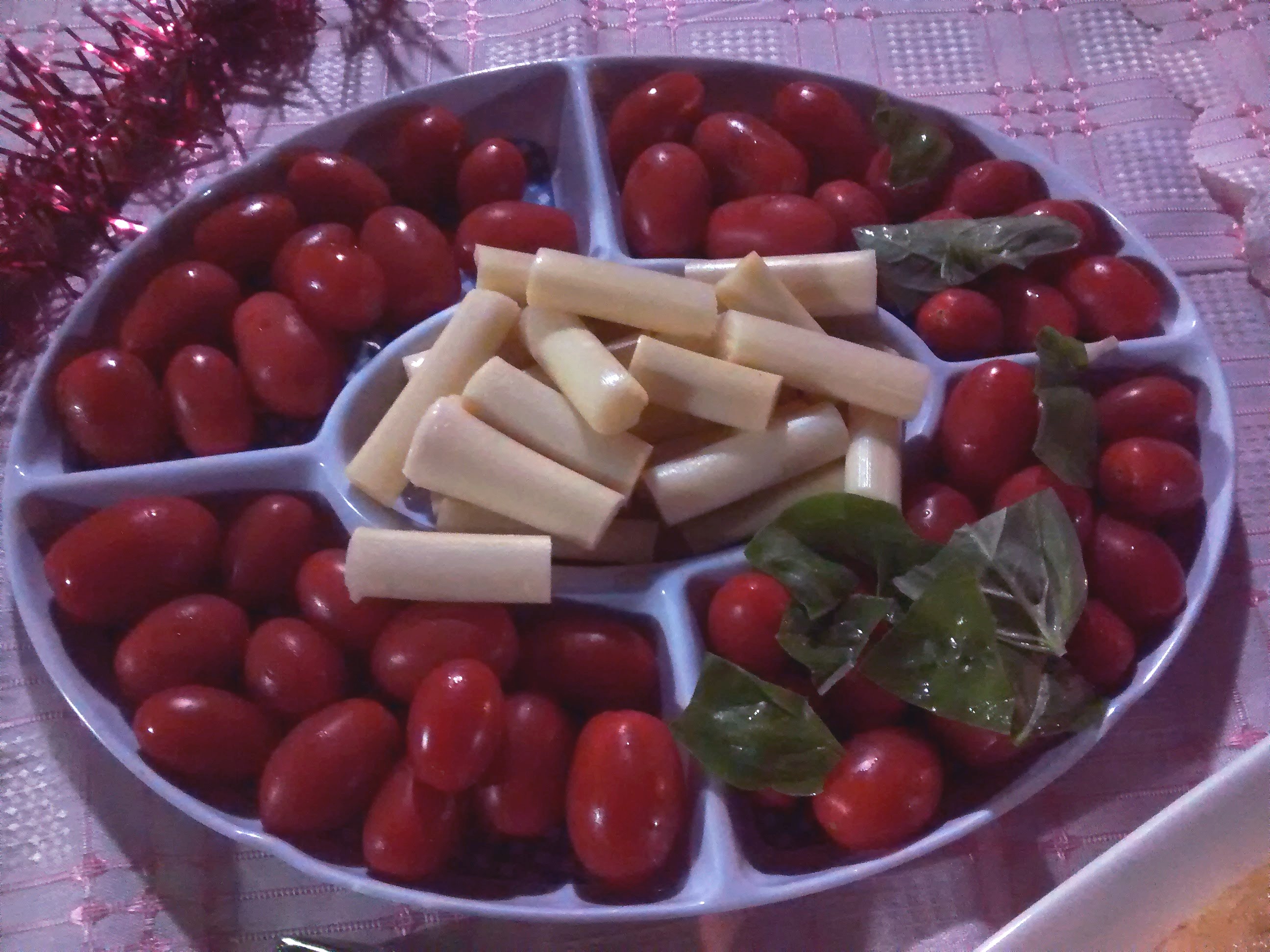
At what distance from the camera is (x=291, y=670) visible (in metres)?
0.88

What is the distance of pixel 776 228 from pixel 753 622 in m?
0.48

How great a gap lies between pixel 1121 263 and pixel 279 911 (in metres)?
1.08

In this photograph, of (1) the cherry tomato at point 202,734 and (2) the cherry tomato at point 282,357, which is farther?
(2) the cherry tomato at point 282,357

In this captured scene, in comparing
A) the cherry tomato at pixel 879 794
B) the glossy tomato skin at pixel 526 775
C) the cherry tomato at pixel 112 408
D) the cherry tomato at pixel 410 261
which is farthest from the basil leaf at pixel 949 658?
the cherry tomato at pixel 112 408

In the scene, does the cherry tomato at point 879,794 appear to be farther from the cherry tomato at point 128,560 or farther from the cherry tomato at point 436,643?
the cherry tomato at point 128,560

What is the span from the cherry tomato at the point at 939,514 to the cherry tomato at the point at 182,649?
0.64m

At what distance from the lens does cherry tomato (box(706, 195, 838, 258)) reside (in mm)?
1130

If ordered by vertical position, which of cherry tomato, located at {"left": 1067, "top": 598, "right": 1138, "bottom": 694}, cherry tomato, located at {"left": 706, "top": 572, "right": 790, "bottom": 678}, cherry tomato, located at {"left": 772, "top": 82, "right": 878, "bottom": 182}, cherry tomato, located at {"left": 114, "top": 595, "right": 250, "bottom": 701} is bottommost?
cherry tomato, located at {"left": 1067, "top": 598, "right": 1138, "bottom": 694}

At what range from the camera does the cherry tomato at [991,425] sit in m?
0.99

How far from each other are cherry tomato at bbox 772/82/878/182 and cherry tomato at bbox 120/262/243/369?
689 mm

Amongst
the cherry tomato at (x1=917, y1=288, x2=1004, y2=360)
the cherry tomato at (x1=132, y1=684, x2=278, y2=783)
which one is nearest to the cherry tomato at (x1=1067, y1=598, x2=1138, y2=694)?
the cherry tomato at (x1=917, y1=288, x2=1004, y2=360)

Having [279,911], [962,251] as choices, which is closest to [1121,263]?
[962,251]

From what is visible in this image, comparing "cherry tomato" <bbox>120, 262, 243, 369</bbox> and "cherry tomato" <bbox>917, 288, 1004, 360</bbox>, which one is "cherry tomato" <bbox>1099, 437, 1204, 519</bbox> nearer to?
"cherry tomato" <bbox>917, 288, 1004, 360</bbox>

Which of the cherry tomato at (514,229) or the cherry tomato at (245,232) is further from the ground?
the cherry tomato at (245,232)
